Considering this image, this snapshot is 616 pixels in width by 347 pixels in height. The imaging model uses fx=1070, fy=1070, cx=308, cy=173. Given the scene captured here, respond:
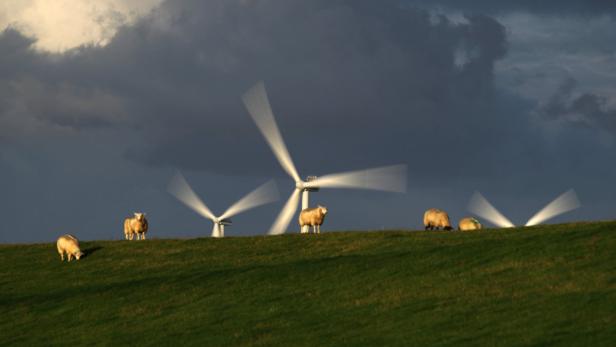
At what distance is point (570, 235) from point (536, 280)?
27.6 ft

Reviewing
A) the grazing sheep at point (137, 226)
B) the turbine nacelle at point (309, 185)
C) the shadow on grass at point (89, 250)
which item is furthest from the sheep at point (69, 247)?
the turbine nacelle at point (309, 185)

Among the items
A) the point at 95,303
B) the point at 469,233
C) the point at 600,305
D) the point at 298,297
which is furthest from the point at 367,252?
the point at 600,305

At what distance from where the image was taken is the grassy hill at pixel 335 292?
1428 inches

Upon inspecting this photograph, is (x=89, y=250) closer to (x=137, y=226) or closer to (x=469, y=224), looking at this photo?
(x=137, y=226)

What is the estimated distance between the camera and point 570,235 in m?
48.9

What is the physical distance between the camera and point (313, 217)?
67.7 meters

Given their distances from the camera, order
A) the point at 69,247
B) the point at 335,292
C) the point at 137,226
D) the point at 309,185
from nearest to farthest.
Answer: the point at 335,292 < the point at 69,247 < the point at 137,226 < the point at 309,185

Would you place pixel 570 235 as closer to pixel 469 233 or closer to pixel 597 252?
pixel 597 252

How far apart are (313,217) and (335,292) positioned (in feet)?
75.2

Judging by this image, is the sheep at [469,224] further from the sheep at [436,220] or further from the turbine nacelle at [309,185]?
the turbine nacelle at [309,185]

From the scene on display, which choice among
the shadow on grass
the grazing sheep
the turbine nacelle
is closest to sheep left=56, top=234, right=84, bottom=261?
the shadow on grass

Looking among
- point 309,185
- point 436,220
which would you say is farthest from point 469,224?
point 309,185

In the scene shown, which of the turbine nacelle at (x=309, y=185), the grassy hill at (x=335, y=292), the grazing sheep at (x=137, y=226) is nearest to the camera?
the grassy hill at (x=335, y=292)

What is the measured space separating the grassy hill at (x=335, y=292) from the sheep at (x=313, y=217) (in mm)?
5305
